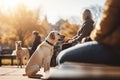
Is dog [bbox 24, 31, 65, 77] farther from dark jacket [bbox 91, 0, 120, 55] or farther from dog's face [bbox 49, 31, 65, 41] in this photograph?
dark jacket [bbox 91, 0, 120, 55]

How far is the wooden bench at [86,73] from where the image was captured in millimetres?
1812

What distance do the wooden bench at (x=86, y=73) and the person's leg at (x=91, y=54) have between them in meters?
0.15

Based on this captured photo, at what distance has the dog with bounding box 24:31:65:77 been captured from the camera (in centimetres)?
1222

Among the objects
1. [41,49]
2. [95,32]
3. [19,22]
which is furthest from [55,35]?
[19,22]

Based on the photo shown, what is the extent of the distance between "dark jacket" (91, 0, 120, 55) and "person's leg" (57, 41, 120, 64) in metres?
0.06

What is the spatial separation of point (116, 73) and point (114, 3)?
58 centimetres

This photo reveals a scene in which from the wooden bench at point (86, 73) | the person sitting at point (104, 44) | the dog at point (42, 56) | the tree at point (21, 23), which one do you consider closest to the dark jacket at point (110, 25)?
the person sitting at point (104, 44)

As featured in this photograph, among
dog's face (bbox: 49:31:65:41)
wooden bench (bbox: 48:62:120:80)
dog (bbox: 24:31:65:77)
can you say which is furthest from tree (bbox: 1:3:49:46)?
wooden bench (bbox: 48:62:120:80)

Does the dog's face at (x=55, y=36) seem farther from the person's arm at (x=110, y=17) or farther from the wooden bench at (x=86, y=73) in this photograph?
the wooden bench at (x=86, y=73)

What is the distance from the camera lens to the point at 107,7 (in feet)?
7.55

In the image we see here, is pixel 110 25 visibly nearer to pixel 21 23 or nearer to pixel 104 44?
pixel 104 44

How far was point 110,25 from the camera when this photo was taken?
7.57 ft

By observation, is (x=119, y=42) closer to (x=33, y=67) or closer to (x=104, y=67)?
(x=104, y=67)

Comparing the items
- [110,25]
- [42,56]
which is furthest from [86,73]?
[42,56]
